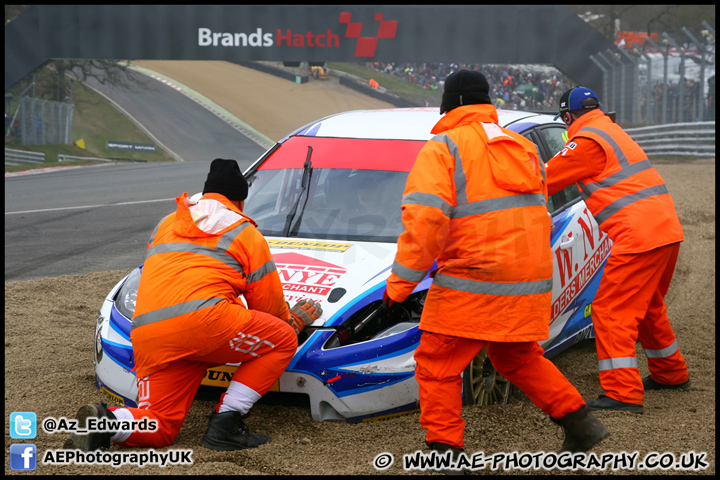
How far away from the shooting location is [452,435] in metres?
3.27

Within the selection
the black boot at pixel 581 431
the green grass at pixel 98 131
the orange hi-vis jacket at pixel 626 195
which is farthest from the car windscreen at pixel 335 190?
the green grass at pixel 98 131

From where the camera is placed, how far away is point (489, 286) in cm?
324

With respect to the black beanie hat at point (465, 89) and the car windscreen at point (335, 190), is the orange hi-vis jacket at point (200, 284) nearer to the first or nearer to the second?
the car windscreen at point (335, 190)

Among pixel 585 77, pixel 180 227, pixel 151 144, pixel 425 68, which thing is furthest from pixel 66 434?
pixel 425 68

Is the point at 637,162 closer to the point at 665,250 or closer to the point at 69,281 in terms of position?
the point at 665,250

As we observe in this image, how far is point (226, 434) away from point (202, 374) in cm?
34

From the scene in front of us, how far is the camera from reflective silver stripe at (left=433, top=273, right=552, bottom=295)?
10.6 feet

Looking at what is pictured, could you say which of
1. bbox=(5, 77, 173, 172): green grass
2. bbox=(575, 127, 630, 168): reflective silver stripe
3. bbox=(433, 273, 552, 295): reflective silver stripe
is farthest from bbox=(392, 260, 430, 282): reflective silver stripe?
bbox=(5, 77, 173, 172): green grass

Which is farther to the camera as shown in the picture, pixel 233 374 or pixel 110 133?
pixel 110 133

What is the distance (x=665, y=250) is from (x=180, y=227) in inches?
110

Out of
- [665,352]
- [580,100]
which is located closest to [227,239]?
[580,100]

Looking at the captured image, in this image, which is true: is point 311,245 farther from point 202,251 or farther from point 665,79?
point 665,79

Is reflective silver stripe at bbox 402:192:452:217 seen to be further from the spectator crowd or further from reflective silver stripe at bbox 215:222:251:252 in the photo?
the spectator crowd

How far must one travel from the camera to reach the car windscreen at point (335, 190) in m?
4.70
